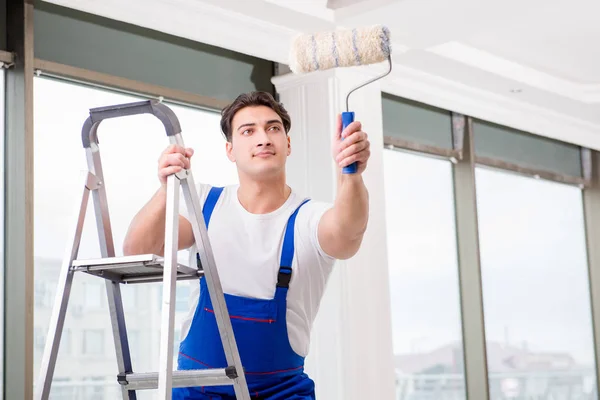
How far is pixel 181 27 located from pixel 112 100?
468 millimetres

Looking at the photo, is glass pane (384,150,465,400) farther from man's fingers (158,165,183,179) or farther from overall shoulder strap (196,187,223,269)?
man's fingers (158,165,183,179)

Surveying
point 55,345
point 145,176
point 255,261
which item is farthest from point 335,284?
point 55,345

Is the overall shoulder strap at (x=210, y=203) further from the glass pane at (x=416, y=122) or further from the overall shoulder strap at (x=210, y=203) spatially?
the glass pane at (x=416, y=122)

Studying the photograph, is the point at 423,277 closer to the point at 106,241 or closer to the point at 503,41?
the point at 503,41

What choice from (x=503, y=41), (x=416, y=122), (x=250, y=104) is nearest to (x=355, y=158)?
(x=250, y=104)

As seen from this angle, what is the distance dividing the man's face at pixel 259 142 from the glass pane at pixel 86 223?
1543mm

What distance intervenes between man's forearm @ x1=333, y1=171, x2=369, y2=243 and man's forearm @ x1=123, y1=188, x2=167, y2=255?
17.5 inches

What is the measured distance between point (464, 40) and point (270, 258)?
3227mm

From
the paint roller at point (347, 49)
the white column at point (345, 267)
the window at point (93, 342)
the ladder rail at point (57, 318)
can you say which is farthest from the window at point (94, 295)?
the paint roller at point (347, 49)

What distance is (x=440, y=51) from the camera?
5004mm

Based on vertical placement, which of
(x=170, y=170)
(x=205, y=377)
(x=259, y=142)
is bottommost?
(x=205, y=377)

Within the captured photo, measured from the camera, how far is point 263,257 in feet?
7.49

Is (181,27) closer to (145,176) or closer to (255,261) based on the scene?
(145,176)

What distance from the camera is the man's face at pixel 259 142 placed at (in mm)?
2311
